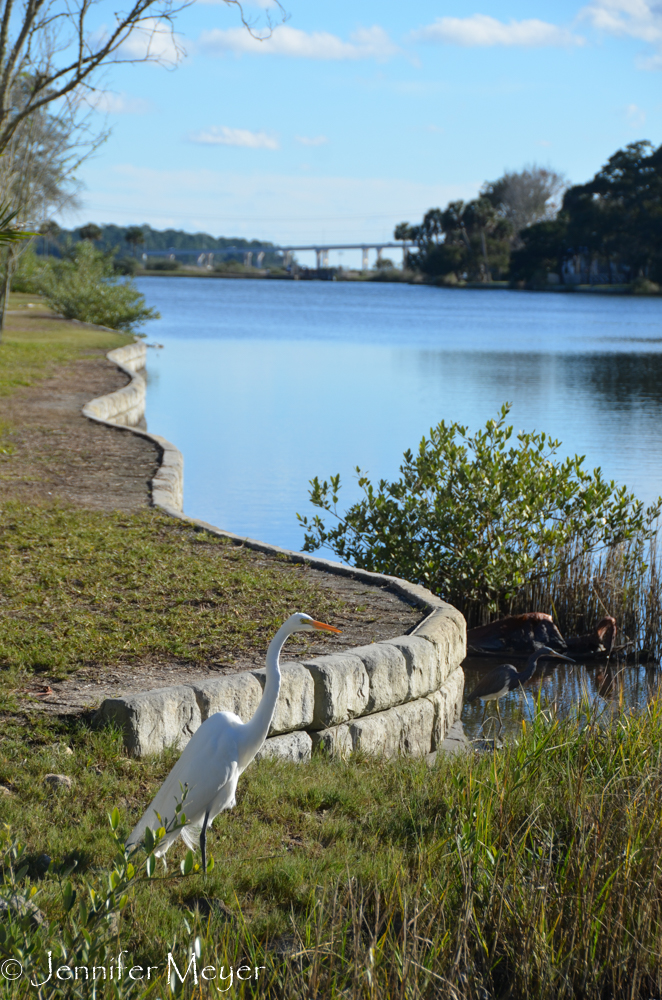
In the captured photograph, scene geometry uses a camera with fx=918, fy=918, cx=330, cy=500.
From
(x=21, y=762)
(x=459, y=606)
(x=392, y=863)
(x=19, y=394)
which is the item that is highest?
(x=19, y=394)

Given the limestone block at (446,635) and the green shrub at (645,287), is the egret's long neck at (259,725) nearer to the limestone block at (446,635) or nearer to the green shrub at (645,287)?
the limestone block at (446,635)

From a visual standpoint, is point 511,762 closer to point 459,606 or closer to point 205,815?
point 205,815

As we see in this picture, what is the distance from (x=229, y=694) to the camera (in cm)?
452

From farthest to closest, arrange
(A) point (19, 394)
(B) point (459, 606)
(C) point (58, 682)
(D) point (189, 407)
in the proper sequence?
(D) point (189, 407)
(A) point (19, 394)
(B) point (459, 606)
(C) point (58, 682)

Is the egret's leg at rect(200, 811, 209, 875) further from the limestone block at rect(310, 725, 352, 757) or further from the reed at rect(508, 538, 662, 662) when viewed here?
the reed at rect(508, 538, 662, 662)

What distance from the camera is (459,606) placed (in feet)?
29.5

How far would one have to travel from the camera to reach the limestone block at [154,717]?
4.15 metres

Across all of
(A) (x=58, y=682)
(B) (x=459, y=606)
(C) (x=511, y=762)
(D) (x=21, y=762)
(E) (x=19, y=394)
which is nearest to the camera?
(D) (x=21, y=762)

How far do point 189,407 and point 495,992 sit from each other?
1921cm

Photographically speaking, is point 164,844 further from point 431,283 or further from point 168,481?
point 431,283

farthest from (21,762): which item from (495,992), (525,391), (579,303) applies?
(579,303)

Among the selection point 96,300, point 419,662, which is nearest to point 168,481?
point 419,662

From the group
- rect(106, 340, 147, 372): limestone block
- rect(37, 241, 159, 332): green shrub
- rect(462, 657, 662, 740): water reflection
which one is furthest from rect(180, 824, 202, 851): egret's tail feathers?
rect(37, 241, 159, 332): green shrub

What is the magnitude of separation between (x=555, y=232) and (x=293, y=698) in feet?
284
